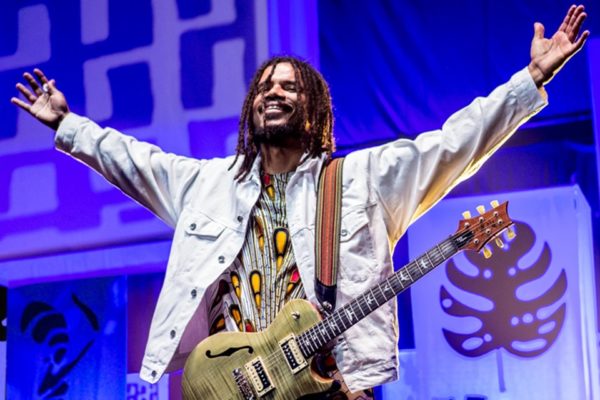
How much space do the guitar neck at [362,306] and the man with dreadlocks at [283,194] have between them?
2.1 inches

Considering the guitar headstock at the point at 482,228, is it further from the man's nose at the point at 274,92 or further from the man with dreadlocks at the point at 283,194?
the man's nose at the point at 274,92

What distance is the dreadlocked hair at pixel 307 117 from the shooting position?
269 centimetres

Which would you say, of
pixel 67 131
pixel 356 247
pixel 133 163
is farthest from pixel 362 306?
pixel 67 131

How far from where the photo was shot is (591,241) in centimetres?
344

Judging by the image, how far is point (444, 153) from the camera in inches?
95.3

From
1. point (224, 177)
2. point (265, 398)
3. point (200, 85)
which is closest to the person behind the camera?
point (265, 398)

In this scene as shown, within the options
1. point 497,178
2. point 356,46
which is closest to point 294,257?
point 497,178

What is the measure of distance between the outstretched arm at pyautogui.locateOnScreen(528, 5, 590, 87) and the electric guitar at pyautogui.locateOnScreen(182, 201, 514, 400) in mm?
476

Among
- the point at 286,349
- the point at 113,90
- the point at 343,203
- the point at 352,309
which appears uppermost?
the point at 113,90

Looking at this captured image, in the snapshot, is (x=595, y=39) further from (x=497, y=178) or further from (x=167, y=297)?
(x=167, y=297)

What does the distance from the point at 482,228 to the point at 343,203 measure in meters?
0.39

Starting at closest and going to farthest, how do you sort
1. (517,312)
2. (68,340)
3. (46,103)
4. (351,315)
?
(351,315), (46,103), (517,312), (68,340)

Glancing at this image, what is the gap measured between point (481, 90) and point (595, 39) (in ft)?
1.63

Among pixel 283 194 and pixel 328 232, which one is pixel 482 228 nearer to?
pixel 328 232
